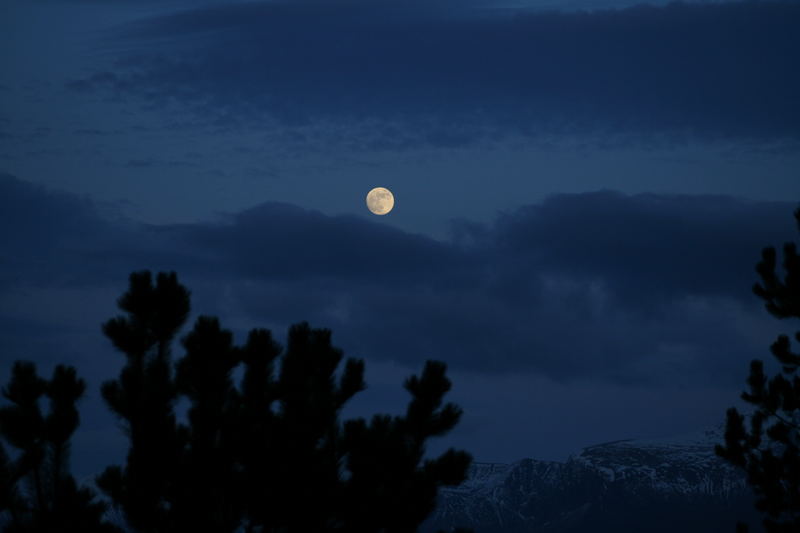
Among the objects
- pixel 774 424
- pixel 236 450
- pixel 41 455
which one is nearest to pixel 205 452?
pixel 236 450

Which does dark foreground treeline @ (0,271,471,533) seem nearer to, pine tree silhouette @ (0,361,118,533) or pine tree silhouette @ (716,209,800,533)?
pine tree silhouette @ (0,361,118,533)

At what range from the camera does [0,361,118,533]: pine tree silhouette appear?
1698cm

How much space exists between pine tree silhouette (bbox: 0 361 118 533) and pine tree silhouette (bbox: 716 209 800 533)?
777 inches

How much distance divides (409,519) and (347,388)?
403 centimetres

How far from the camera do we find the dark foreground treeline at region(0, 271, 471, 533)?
1759 cm

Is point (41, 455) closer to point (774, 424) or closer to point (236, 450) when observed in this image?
point (236, 450)

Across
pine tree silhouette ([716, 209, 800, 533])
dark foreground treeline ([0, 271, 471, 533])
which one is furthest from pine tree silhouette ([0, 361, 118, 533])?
pine tree silhouette ([716, 209, 800, 533])

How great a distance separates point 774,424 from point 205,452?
19.9 m

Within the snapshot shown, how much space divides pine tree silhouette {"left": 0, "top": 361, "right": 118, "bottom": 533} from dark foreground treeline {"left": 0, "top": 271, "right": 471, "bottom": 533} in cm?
2

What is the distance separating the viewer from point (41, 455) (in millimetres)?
17578

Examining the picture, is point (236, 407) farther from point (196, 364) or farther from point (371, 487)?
point (371, 487)

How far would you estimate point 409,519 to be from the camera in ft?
60.3

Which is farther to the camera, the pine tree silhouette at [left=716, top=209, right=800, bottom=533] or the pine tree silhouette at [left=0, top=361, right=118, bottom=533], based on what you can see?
the pine tree silhouette at [left=716, top=209, right=800, bottom=533]

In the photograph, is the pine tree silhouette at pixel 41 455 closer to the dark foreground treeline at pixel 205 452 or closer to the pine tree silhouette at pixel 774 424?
the dark foreground treeline at pixel 205 452
